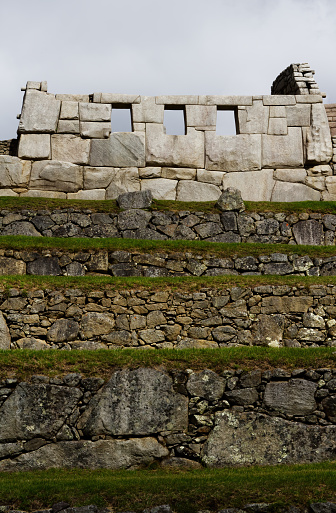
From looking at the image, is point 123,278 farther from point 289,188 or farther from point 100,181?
point 289,188

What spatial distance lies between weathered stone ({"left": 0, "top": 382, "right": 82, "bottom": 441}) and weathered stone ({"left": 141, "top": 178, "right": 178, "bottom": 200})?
→ 8953mm

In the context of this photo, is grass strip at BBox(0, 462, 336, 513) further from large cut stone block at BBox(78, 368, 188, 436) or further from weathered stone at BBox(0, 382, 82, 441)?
large cut stone block at BBox(78, 368, 188, 436)

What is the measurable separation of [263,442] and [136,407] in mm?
1596

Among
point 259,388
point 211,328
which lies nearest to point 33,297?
point 211,328

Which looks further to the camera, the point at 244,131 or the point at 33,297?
the point at 244,131

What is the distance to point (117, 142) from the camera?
58.0 feet

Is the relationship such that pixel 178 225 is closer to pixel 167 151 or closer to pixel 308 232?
pixel 308 232

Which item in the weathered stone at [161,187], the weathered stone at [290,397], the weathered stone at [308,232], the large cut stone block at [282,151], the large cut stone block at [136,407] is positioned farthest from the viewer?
the large cut stone block at [282,151]

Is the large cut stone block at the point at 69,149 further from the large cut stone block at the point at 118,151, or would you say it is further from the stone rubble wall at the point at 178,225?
the stone rubble wall at the point at 178,225

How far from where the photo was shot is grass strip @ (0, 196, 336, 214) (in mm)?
15586

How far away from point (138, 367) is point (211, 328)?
2677mm

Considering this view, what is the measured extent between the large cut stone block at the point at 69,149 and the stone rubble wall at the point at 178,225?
7.88ft

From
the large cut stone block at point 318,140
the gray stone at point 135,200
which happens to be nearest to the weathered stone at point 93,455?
the gray stone at point 135,200

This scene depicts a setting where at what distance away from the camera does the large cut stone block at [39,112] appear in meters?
17.5
